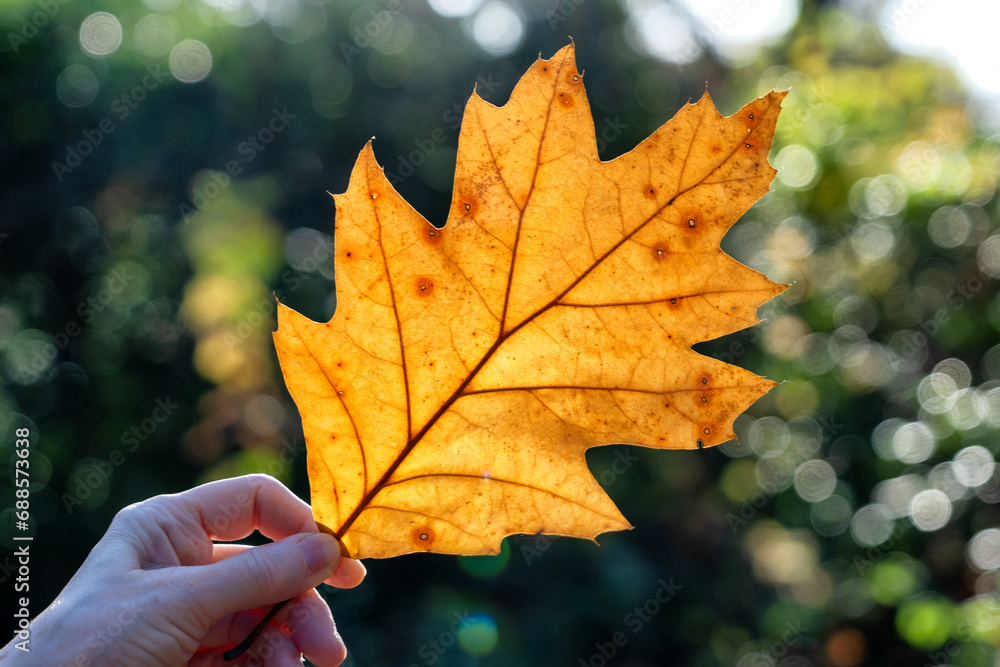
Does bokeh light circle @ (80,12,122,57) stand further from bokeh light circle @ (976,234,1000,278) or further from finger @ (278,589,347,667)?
bokeh light circle @ (976,234,1000,278)

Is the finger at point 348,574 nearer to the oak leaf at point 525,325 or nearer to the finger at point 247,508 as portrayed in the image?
the finger at point 247,508

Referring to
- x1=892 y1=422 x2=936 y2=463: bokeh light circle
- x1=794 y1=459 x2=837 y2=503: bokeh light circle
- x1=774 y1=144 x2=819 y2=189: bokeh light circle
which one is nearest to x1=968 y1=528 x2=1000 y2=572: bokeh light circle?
x1=892 y1=422 x2=936 y2=463: bokeh light circle

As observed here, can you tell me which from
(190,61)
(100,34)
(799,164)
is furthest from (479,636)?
(100,34)

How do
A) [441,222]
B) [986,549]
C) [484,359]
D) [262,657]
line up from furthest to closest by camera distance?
[441,222] → [986,549] → [262,657] → [484,359]

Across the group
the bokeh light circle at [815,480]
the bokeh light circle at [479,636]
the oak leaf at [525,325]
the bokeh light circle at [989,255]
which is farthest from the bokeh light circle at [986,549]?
the oak leaf at [525,325]

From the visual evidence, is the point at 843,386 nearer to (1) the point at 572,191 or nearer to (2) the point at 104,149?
(1) the point at 572,191

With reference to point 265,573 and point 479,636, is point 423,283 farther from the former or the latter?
point 479,636
